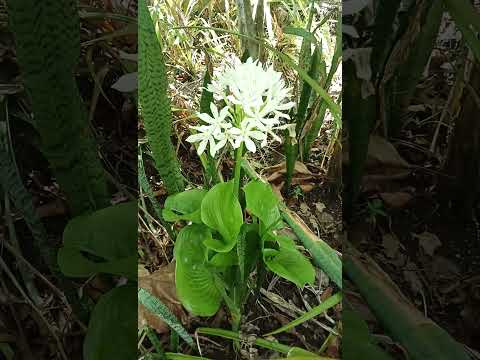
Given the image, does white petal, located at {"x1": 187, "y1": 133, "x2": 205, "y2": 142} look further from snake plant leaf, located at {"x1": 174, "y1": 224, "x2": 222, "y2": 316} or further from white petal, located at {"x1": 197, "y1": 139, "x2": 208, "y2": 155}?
snake plant leaf, located at {"x1": 174, "y1": 224, "x2": 222, "y2": 316}

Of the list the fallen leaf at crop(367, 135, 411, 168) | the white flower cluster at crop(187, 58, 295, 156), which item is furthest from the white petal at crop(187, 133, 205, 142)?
the fallen leaf at crop(367, 135, 411, 168)

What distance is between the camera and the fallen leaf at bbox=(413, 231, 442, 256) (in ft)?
2.38

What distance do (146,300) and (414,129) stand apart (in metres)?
0.40

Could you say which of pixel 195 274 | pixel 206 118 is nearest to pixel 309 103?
pixel 206 118

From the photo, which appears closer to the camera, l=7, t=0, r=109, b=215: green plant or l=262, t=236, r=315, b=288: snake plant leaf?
l=7, t=0, r=109, b=215: green plant

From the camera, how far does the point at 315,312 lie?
2.48ft

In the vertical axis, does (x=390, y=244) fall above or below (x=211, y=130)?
below

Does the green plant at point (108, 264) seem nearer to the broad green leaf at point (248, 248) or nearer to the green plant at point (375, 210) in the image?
the broad green leaf at point (248, 248)

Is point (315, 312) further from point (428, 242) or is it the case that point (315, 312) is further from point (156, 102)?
point (156, 102)

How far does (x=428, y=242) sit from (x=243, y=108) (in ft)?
0.94

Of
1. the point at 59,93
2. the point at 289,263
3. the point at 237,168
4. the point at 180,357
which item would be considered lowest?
the point at 180,357

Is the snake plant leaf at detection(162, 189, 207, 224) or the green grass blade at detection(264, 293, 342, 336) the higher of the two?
the snake plant leaf at detection(162, 189, 207, 224)

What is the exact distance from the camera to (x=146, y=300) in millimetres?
731

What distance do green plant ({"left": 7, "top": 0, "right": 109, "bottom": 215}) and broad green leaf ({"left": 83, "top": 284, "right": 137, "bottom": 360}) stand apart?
118 mm
